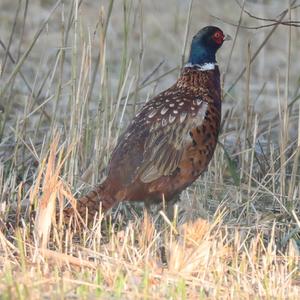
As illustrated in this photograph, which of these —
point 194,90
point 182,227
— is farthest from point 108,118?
point 182,227

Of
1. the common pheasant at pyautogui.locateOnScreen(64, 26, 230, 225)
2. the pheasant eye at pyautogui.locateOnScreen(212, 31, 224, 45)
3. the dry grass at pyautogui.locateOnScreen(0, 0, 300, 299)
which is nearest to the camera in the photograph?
the dry grass at pyautogui.locateOnScreen(0, 0, 300, 299)

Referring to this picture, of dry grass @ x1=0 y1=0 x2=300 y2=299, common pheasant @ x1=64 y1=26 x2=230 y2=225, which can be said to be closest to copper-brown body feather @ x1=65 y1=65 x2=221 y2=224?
common pheasant @ x1=64 y1=26 x2=230 y2=225

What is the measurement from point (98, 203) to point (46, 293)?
66.9 inches

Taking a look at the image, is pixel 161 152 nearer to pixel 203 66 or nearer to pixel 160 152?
pixel 160 152

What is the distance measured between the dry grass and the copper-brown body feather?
0.17m

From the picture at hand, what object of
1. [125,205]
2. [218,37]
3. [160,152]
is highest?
[218,37]

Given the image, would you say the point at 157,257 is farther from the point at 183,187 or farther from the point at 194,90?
the point at 194,90

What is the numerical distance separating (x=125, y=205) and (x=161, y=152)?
0.67 m

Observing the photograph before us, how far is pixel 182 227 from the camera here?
5.23 meters

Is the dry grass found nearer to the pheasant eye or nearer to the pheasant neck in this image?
the pheasant eye

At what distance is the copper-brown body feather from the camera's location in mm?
6016

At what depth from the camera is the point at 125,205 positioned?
6582mm

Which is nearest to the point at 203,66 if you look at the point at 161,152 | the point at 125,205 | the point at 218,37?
the point at 218,37

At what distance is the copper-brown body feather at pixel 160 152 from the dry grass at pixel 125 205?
17 centimetres
